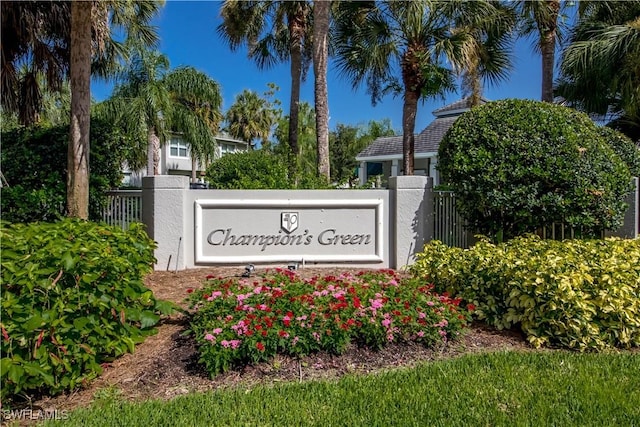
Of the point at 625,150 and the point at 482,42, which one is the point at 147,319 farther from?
the point at 482,42

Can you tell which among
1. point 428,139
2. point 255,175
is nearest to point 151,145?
point 428,139

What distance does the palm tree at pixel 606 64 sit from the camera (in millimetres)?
11328

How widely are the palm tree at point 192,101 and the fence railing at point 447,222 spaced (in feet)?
59.2

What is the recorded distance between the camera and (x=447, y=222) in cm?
831

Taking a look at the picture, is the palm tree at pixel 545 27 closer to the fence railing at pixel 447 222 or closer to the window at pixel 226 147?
the fence railing at pixel 447 222

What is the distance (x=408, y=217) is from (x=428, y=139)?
57.1 ft

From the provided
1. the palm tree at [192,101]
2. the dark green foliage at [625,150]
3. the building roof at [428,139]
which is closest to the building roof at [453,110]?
the building roof at [428,139]

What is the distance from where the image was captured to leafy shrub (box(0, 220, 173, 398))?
3.13 metres

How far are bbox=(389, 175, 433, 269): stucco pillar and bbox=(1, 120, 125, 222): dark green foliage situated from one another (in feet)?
16.0

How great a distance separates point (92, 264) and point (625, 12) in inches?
580

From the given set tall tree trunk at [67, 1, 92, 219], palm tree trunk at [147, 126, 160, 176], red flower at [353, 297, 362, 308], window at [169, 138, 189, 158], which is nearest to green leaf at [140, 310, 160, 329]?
red flower at [353, 297, 362, 308]

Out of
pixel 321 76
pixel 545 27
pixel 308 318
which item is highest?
pixel 545 27

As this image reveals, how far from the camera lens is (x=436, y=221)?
8258 mm

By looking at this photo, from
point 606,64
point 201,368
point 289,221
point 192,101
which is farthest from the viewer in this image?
point 192,101
